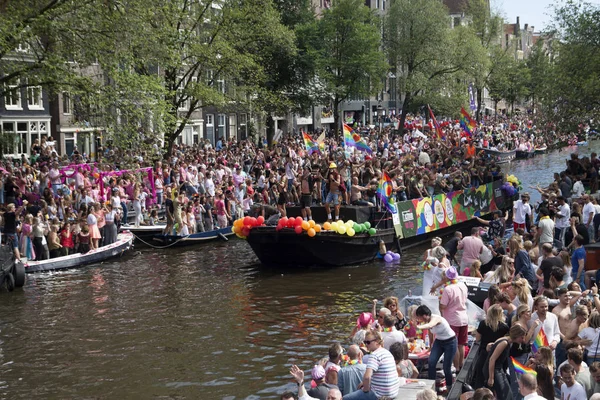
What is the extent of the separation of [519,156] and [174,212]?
4987 centimetres

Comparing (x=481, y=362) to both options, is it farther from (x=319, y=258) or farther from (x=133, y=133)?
(x=133, y=133)

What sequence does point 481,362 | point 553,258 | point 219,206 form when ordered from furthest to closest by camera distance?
point 219,206
point 553,258
point 481,362

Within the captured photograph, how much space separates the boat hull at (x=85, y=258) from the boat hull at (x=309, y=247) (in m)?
5.00

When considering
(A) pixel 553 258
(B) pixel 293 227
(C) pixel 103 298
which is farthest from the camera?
(B) pixel 293 227

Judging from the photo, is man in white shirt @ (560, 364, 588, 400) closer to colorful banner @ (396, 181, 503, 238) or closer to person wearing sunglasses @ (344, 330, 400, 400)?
person wearing sunglasses @ (344, 330, 400, 400)

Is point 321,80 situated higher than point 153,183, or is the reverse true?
point 321,80

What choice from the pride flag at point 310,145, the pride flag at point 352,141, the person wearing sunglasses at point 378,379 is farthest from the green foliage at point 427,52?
the person wearing sunglasses at point 378,379

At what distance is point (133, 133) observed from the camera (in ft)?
95.5

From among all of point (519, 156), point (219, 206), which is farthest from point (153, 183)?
point (519, 156)

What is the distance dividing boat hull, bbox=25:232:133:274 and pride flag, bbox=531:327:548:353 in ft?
56.3

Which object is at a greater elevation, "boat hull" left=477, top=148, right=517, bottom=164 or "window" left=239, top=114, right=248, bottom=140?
"window" left=239, top=114, right=248, bottom=140

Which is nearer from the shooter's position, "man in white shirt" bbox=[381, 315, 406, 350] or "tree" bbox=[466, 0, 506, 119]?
"man in white shirt" bbox=[381, 315, 406, 350]

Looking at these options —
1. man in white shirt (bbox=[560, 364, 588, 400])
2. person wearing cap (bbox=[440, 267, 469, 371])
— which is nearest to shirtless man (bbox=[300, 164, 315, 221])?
person wearing cap (bbox=[440, 267, 469, 371])

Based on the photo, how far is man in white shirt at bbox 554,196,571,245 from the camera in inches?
914
